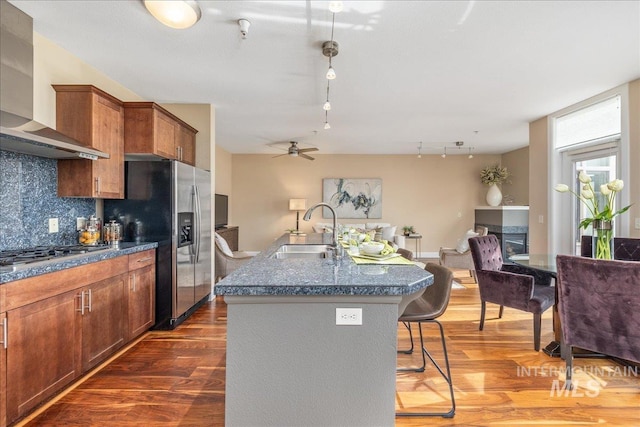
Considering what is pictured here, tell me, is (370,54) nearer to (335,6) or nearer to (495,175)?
(335,6)

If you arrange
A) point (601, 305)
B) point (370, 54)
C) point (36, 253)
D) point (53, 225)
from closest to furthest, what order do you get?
point (601, 305)
point (36, 253)
point (53, 225)
point (370, 54)

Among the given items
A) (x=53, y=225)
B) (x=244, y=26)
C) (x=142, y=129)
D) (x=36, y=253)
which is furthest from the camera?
(x=142, y=129)

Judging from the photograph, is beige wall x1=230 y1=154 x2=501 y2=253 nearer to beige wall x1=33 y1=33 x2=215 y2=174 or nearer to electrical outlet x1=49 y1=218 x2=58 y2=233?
beige wall x1=33 y1=33 x2=215 y2=174

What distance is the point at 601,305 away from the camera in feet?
6.48

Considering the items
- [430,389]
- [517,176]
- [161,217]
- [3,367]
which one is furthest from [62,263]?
[517,176]

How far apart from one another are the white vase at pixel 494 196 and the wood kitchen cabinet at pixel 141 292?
6899 millimetres

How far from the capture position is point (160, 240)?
3156mm

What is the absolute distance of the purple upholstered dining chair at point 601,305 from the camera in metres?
1.88

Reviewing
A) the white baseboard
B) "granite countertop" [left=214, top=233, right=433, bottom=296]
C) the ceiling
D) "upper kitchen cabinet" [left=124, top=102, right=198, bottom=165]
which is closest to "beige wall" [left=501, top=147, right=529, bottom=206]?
the white baseboard

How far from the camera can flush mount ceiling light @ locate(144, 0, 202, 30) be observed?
1.75 m

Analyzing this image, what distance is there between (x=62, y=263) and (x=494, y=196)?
762cm

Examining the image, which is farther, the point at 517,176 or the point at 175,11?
the point at 517,176

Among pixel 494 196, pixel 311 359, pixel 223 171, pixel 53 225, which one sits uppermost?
pixel 223 171

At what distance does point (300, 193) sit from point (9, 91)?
6.06 metres
